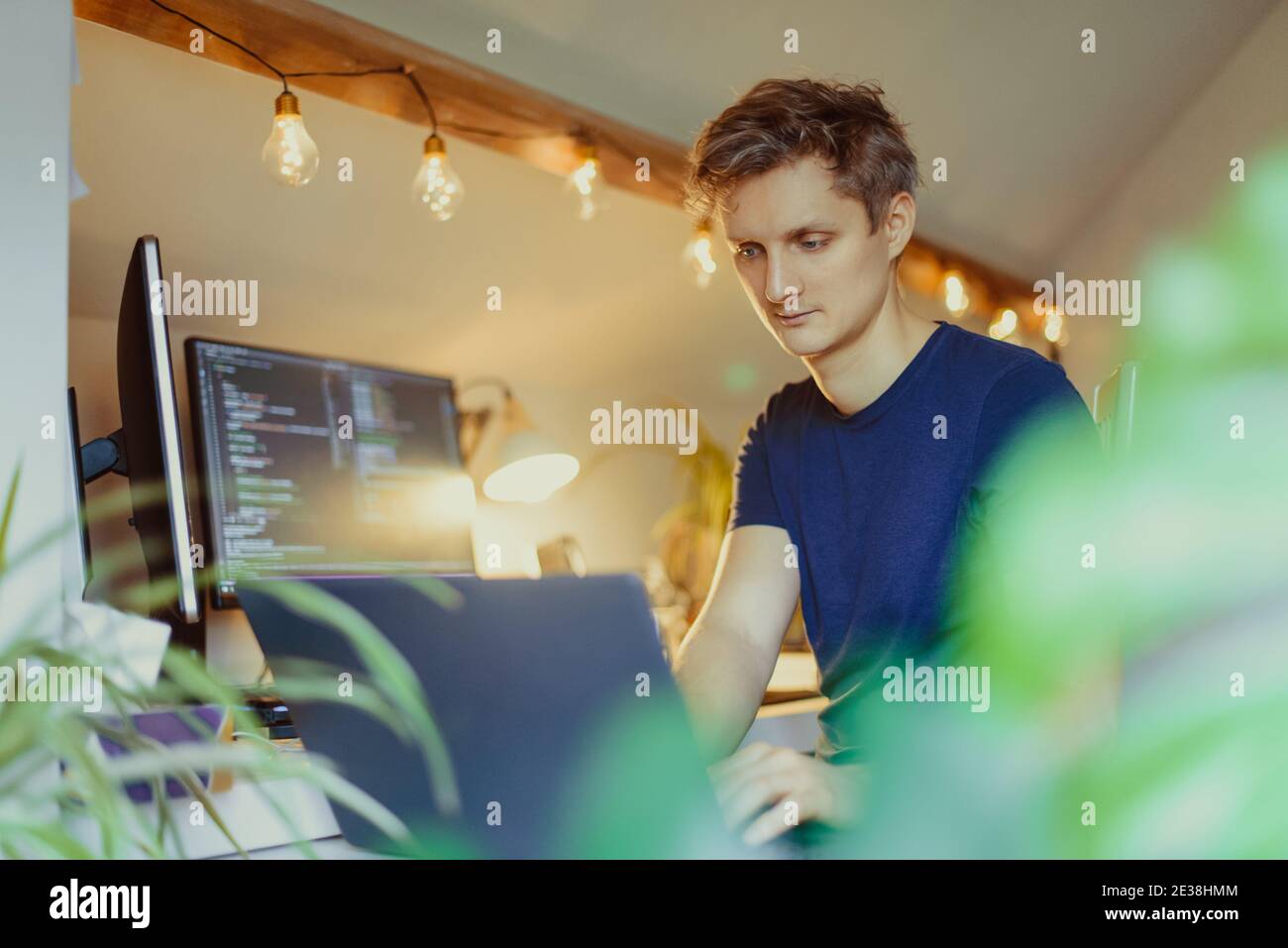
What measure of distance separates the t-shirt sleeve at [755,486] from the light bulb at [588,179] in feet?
2.96

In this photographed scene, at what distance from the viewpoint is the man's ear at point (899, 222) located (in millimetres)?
1255

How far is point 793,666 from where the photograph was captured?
194 cm

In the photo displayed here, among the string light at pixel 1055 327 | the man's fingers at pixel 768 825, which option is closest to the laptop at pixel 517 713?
the man's fingers at pixel 768 825

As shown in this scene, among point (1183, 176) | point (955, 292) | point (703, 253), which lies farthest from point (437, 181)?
point (1183, 176)

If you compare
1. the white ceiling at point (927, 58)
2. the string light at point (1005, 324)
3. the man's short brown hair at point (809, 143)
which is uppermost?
the white ceiling at point (927, 58)

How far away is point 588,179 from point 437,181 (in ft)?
1.45

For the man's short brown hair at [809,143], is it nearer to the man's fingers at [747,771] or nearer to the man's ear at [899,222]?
the man's ear at [899,222]

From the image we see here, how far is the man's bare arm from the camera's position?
108 cm

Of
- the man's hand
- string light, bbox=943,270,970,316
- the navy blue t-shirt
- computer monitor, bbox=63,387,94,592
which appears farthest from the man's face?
string light, bbox=943,270,970,316
